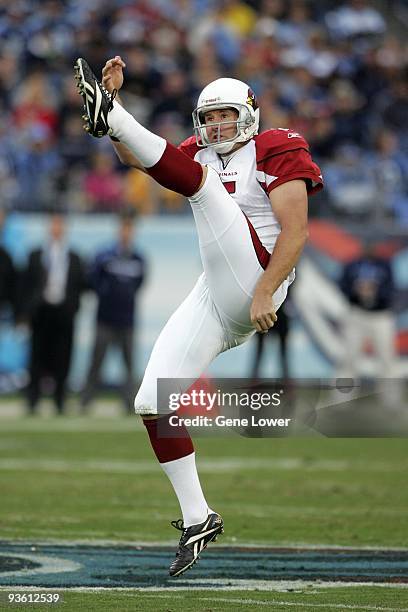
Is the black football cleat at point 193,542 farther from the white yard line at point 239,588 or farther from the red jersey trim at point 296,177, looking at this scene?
the red jersey trim at point 296,177

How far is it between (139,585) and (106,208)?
9.83 meters

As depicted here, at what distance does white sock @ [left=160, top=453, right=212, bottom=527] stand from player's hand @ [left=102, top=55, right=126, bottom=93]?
4.76 feet

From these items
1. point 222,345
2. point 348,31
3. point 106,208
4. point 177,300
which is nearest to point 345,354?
point 177,300

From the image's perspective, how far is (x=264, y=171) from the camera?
4.98 meters

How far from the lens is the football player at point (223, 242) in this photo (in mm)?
4801

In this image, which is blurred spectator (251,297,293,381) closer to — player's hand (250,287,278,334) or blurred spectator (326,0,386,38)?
blurred spectator (326,0,386,38)

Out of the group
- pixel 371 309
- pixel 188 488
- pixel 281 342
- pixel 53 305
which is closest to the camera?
Answer: pixel 188 488

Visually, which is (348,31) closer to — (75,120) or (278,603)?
(75,120)

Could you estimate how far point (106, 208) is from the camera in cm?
1447

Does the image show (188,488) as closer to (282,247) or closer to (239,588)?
(239,588)

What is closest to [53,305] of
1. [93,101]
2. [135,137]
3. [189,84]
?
[189,84]

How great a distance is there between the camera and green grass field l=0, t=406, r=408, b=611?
4.72 metres

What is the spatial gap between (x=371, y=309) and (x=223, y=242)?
345 inches

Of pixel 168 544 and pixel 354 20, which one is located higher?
pixel 354 20
